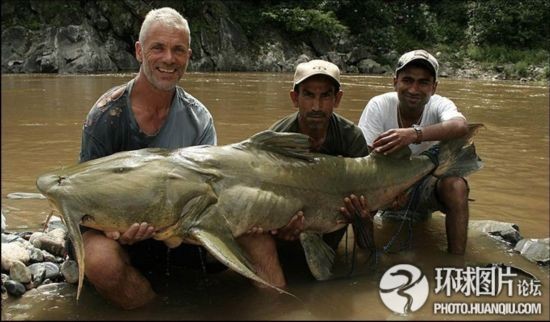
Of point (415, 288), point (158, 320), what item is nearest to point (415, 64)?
point (415, 288)

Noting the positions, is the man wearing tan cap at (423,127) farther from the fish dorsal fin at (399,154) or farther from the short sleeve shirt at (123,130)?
the short sleeve shirt at (123,130)

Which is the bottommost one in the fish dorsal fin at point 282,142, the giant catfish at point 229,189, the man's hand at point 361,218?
the man's hand at point 361,218

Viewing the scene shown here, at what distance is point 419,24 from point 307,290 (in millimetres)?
30849

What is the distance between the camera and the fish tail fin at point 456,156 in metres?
3.63

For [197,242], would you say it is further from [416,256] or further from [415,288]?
[416,256]

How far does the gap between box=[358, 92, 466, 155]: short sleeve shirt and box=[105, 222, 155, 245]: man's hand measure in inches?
73.4

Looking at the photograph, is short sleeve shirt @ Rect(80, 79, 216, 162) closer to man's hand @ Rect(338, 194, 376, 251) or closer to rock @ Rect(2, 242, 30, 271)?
rock @ Rect(2, 242, 30, 271)

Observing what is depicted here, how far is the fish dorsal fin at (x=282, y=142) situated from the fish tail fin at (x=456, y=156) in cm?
92

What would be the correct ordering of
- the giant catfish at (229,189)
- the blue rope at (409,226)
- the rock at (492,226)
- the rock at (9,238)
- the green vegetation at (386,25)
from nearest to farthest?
1. the giant catfish at (229,189)
2. the rock at (9,238)
3. the blue rope at (409,226)
4. the rock at (492,226)
5. the green vegetation at (386,25)

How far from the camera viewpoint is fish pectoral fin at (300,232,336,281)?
3094mm

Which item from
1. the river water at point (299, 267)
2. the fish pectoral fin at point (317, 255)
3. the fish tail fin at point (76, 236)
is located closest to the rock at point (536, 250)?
the river water at point (299, 267)

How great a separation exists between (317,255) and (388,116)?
54.4 inches

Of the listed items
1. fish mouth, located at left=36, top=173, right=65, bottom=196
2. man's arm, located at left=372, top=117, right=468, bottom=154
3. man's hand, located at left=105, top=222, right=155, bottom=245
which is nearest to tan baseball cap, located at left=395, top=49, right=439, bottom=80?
man's arm, located at left=372, top=117, right=468, bottom=154

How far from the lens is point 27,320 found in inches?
104
